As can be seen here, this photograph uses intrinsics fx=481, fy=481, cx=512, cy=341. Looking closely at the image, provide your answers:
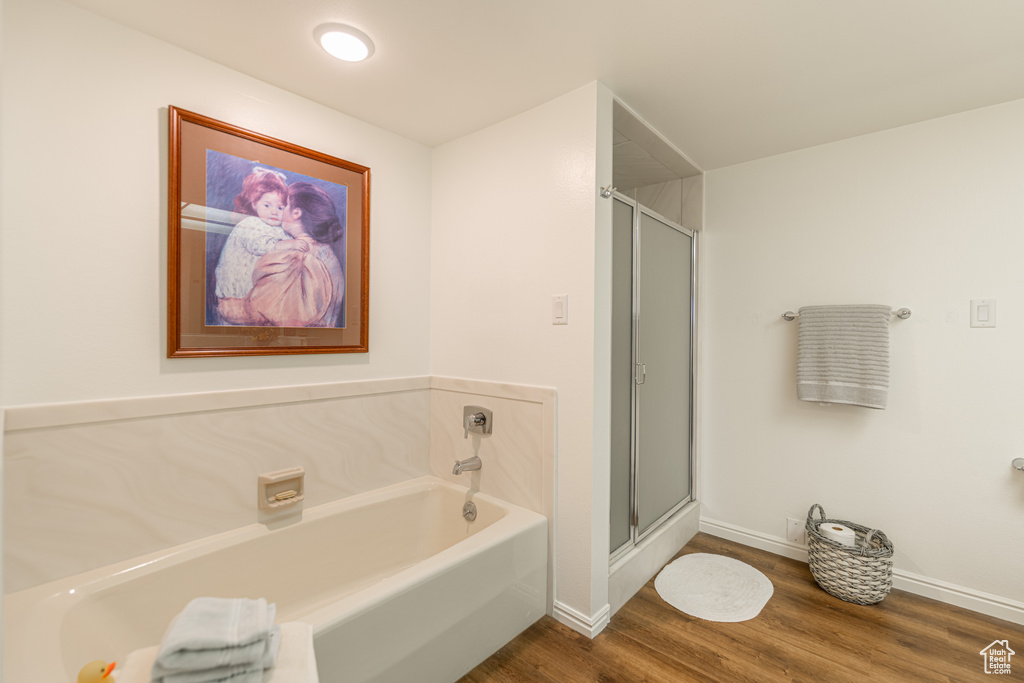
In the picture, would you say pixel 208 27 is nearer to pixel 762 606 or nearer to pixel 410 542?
pixel 410 542

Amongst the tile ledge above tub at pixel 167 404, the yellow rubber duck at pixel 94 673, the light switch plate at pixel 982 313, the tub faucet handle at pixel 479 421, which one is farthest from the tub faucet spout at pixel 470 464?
the light switch plate at pixel 982 313

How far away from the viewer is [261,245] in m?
1.89

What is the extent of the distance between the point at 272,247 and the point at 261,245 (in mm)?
41

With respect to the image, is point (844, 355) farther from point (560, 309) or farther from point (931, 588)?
point (560, 309)

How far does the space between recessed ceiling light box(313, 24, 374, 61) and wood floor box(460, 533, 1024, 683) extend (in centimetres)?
223

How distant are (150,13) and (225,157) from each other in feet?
1.49

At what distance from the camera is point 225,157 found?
5.90 ft

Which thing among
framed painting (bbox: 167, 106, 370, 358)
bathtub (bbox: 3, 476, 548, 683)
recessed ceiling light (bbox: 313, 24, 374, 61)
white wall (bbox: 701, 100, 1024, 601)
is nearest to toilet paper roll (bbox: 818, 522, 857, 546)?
white wall (bbox: 701, 100, 1024, 601)

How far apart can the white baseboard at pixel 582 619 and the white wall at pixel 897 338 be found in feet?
4.10

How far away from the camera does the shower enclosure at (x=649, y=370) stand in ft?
7.09

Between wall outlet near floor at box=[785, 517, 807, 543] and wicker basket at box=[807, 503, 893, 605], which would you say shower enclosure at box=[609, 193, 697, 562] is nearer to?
wall outlet near floor at box=[785, 517, 807, 543]

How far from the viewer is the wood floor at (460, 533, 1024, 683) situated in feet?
5.56

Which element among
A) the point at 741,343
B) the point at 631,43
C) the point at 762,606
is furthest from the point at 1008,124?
the point at 762,606

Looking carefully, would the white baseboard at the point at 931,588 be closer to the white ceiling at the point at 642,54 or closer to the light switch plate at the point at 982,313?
the light switch plate at the point at 982,313
